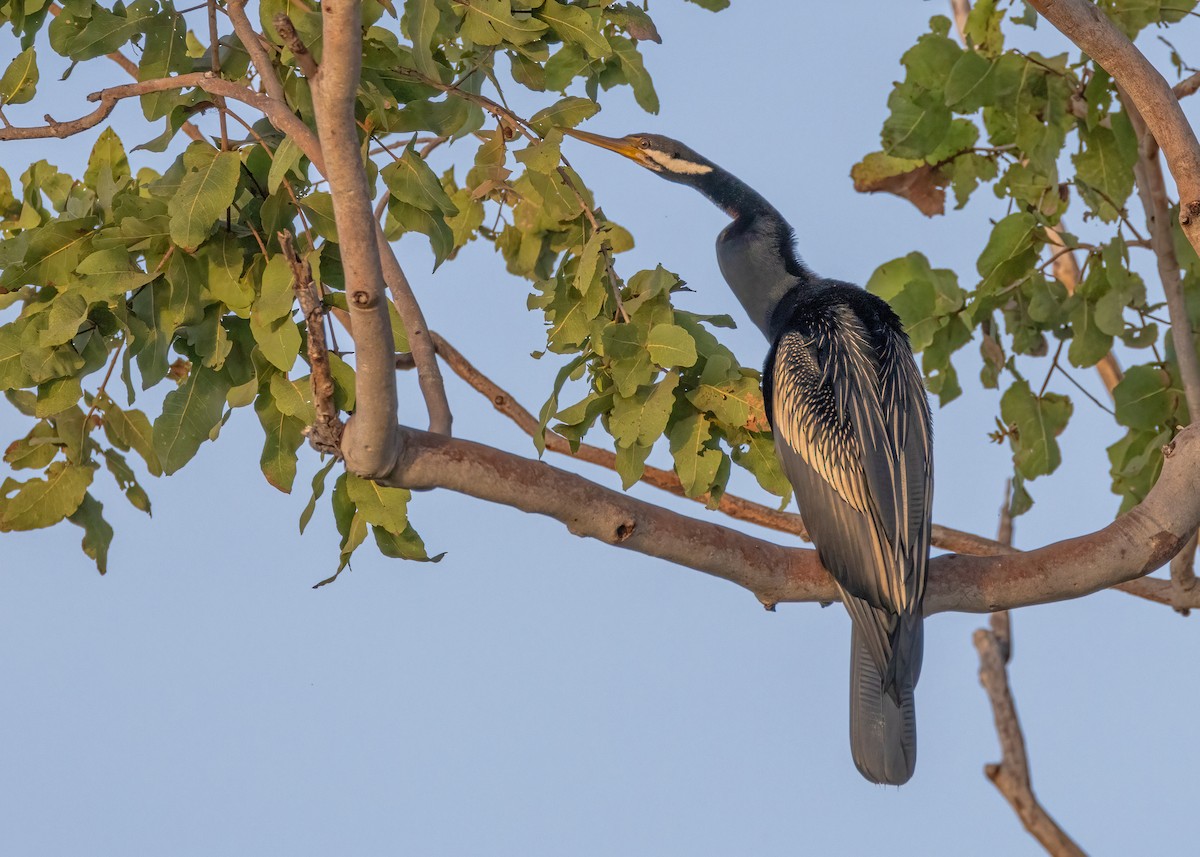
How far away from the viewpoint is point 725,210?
4023mm

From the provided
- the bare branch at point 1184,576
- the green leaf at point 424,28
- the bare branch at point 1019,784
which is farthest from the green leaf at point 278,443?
the bare branch at point 1019,784

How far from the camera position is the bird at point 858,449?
2930mm

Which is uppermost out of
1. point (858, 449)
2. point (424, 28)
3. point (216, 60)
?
point (216, 60)

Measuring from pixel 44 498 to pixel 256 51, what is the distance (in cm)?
118

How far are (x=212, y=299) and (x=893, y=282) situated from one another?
2.21 m

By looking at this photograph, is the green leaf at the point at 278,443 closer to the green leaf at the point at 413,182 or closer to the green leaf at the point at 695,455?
the green leaf at the point at 413,182

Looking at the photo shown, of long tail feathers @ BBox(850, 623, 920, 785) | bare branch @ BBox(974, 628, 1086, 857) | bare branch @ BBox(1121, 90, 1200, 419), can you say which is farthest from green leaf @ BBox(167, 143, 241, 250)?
bare branch @ BBox(974, 628, 1086, 857)

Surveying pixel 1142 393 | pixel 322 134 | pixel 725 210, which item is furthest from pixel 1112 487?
pixel 322 134

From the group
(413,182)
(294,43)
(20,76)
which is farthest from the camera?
(20,76)

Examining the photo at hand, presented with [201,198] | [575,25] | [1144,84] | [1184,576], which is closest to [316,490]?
[201,198]

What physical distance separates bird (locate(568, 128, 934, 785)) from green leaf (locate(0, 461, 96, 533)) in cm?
163

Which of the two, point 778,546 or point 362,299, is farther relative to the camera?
point 778,546

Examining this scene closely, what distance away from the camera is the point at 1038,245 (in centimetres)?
372

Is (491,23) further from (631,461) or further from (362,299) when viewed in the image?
(631,461)
